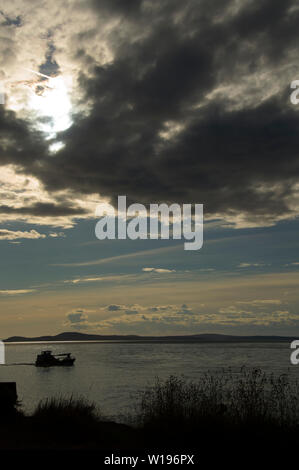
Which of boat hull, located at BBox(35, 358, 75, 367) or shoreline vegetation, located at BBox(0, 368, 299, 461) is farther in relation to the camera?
boat hull, located at BBox(35, 358, 75, 367)

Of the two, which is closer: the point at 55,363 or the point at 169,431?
the point at 169,431

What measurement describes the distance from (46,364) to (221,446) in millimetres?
79817

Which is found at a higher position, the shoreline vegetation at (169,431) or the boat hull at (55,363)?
the shoreline vegetation at (169,431)

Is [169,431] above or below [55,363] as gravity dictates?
above

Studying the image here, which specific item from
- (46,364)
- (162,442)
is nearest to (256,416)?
(162,442)

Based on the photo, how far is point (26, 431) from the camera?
11.6 meters

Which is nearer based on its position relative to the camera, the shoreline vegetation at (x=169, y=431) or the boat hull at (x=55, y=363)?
the shoreline vegetation at (x=169, y=431)

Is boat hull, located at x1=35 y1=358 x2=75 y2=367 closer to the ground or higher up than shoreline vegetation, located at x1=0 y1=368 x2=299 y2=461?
closer to the ground
